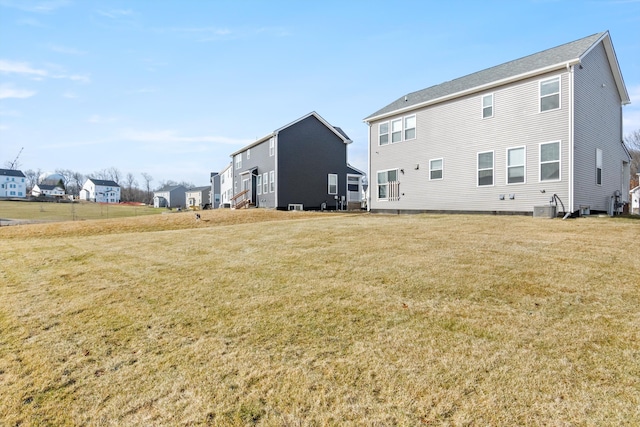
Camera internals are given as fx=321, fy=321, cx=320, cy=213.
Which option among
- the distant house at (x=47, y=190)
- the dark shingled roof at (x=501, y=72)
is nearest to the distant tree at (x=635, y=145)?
A: the dark shingled roof at (x=501, y=72)

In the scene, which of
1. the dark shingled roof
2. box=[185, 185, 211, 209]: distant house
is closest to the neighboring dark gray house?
the dark shingled roof

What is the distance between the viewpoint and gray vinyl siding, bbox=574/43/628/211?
1188 cm

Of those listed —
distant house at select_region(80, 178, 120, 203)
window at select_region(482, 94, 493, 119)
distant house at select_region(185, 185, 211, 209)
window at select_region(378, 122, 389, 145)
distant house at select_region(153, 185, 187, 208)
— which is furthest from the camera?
distant house at select_region(80, 178, 120, 203)

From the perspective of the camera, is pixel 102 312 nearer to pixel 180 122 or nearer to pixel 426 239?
pixel 426 239

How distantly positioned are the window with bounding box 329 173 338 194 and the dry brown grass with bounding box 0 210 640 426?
19515mm

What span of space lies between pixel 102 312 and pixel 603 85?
1886cm

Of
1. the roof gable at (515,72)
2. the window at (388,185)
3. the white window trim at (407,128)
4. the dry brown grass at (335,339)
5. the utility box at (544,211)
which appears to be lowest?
the dry brown grass at (335,339)

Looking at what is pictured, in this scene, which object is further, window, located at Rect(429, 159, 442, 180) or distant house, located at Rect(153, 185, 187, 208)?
distant house, located at Rect(153, 185, 187, 208)

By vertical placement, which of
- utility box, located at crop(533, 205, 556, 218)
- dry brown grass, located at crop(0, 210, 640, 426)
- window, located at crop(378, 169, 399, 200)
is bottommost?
dry brown grass, located at crop(0, 210, 640, 426)

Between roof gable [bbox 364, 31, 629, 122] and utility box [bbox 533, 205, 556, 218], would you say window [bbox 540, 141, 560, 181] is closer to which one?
utility box [bbox 533, 205, 556, 218]

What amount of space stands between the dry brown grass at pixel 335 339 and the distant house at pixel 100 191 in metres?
96.3

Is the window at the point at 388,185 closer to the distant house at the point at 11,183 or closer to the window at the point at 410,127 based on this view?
the window at the point at 410,127

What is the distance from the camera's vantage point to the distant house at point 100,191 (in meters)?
86.7

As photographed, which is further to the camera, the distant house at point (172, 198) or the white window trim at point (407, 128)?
the distant house at point (172, 198)
